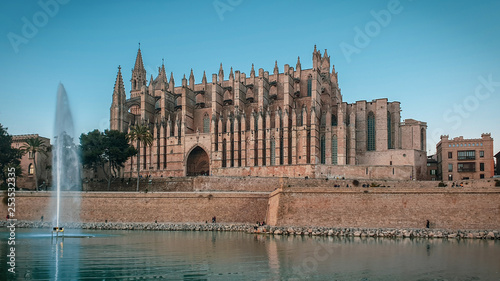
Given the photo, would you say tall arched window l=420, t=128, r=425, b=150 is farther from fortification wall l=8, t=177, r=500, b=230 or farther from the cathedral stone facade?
fortification wall l=8, t=177, r=500, b=230

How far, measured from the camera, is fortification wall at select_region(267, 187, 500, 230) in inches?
1315

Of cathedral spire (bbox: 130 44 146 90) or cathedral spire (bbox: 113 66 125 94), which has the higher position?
cathedral spire (bbox: 130 44 146 90)

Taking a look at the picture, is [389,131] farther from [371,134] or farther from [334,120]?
[334,120]

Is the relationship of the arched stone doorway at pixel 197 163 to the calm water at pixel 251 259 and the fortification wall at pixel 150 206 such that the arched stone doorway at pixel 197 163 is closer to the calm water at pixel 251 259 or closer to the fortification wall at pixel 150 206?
the fortification wall at pixel 150 206

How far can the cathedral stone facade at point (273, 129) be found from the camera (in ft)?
174

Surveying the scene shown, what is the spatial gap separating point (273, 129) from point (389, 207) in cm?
2261

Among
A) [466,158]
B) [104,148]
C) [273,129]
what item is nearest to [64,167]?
[104,148]

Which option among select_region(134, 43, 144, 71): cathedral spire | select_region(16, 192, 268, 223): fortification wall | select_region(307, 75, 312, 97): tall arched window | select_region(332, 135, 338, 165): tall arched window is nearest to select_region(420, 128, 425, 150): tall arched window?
select_region(332, 135, 338, 165): tall arched window

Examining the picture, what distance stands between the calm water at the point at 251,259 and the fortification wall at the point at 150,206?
789 cm

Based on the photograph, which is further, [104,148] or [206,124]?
[206,124]

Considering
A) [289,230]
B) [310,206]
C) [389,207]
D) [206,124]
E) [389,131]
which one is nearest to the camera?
[289,230]

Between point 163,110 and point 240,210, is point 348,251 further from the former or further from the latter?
point 163,110

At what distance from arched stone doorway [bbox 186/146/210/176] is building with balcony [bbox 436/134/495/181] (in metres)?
26.5

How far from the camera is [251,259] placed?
2359cm
